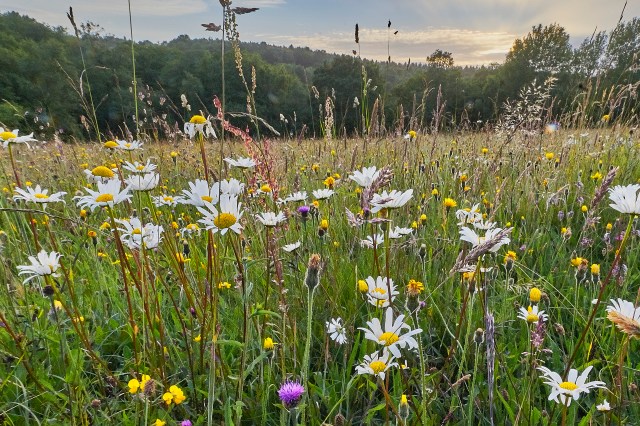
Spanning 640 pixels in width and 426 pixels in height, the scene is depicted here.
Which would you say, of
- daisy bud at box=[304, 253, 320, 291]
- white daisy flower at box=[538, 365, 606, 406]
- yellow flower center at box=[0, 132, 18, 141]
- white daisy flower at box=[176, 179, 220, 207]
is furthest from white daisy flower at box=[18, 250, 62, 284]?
white daisy flower at box=[538, 365, 606, 406]

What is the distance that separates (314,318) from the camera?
161 cm

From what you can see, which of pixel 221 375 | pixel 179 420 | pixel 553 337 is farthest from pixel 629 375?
pixel 179 420

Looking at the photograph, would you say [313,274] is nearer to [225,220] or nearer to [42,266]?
[225,220]

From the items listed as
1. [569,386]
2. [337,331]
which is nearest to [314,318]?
[337,331]

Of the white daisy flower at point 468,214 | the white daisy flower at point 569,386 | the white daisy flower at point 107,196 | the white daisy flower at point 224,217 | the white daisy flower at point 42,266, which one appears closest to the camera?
the white daisy flower at point 569,386

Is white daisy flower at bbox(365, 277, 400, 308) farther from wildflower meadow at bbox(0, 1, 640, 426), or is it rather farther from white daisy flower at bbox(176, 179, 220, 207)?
white daisy flower at bbox(176, 179, 220, 207)

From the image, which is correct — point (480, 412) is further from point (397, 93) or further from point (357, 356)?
point (397, 93)

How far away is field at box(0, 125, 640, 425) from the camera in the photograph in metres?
1.00

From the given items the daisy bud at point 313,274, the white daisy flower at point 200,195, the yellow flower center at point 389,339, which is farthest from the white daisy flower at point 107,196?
the yellow flower center at point 389,339

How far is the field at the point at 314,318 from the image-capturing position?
1.00 meters

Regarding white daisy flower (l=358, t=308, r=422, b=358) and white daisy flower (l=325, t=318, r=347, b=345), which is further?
white daisy flower (l=325, t=318, r=347, b=345)

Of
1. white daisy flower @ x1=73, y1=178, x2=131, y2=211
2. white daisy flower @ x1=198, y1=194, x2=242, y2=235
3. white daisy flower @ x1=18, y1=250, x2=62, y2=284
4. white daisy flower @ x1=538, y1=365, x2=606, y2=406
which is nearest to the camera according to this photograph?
white daisy flower @ x1=538, y1=365, x2=606, y2=406

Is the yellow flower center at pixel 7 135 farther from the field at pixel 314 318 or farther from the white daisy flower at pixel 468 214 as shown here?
the white daisy flower at pixel 468 214

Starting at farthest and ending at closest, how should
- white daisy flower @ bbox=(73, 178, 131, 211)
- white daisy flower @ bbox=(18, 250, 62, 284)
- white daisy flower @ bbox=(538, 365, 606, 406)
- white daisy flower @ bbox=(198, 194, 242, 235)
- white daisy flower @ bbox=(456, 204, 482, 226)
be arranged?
white daisy flower @ bbox=(456, 204, 482, 226) < white daisy flower @ bbox=(18, 250, 62, 284) < white daisy flower @ bbox=(73, 178, 131, 211) < white daisy flower @ bbox=(198, 194, 242, 235) < white daisy flower @ bbox=(538, 365, 606, 406)
